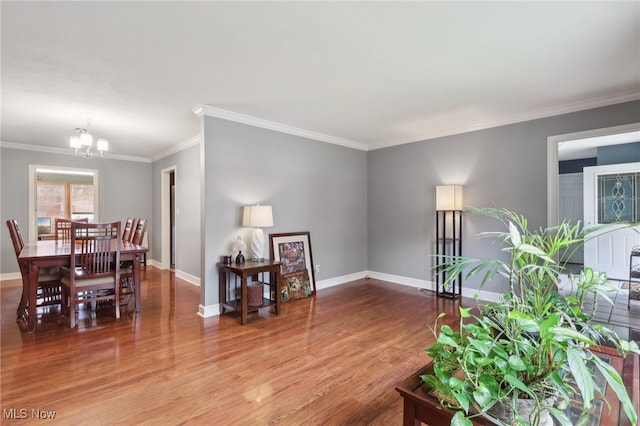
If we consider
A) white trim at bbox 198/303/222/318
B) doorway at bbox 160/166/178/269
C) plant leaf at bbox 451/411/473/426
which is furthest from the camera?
doorway at bbox 160/166/178/269

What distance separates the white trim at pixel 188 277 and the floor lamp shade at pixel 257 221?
1795 millimetres

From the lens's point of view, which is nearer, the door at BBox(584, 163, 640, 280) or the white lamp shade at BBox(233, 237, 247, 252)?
the white lamp shade at BBox(233, 237, 247, 252)

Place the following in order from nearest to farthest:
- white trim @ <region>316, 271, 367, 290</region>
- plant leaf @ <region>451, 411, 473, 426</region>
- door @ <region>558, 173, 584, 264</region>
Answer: plant leaf @ <region>451, 411, 473, 426</region> → white trim @ <region>316, 271, 367, 290</region> → door @ <region>558, 173, 584, 264</region>

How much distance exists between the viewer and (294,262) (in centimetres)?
461

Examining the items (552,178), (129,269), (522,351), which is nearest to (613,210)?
(552,178)

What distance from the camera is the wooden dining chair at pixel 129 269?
3909 millimetres

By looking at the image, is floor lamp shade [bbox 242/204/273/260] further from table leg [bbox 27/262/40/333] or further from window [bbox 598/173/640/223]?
window [bbox 598/173/640/223]

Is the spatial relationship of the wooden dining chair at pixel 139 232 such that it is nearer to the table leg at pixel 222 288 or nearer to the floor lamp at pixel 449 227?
Answer: the table leg at pixel 222 288

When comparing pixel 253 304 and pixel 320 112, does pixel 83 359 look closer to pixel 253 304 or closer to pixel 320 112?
pixel 253 304

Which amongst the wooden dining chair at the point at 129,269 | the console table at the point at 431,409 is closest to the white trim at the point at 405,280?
the console table at the point at 431,409

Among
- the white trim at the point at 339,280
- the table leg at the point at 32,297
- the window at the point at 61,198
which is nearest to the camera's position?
the table leg at the point at 32,297

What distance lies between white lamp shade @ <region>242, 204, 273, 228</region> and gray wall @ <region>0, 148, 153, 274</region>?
425 centimetres

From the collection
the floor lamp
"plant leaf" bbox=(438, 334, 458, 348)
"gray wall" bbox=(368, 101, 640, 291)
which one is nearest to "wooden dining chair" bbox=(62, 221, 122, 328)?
"plant leaf" bbox=(438, 334, 458, 348)

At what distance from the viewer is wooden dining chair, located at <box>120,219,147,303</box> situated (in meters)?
3.91
